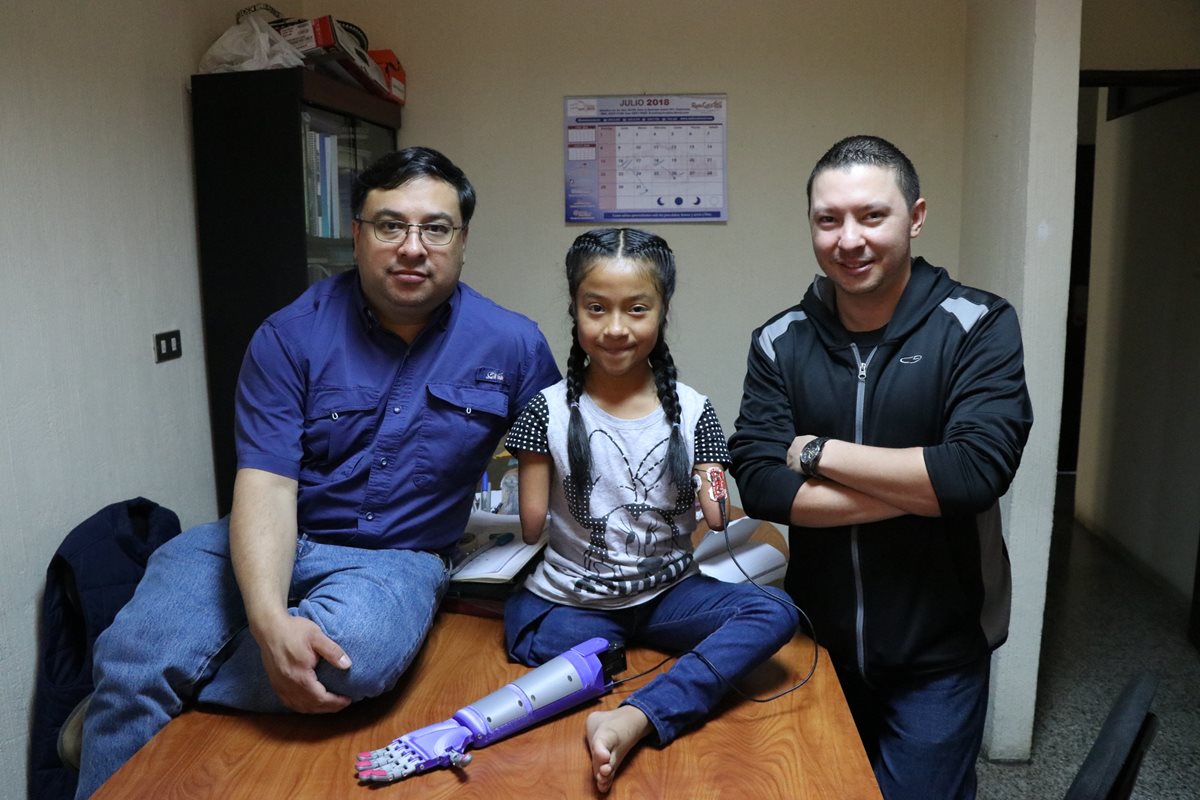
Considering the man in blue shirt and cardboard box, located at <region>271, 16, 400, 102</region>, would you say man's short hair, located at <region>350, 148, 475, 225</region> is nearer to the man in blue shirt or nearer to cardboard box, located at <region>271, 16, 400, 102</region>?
the man in blue shirt

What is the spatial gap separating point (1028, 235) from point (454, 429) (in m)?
1.46

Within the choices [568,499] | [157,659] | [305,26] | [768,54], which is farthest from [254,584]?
[768,54]

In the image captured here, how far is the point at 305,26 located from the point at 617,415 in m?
1.60

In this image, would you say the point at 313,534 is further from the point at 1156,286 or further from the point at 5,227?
the point at 1156,286

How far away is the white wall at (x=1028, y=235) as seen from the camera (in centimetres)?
212

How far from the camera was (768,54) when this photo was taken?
2.91 m

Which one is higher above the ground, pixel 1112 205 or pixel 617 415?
pixel 1112 205

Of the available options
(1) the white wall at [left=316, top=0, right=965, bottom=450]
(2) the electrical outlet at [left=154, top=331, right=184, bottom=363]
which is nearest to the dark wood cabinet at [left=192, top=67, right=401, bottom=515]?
(2) the electrical outlet at [left=154, top=331, right=184, bottom=363]

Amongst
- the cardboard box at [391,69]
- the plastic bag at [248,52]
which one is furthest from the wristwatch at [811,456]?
the cardboard box at [391,69]

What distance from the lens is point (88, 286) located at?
200 centimetres

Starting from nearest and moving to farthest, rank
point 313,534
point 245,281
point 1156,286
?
point 313,534 < point 245,281 < point 1156,286

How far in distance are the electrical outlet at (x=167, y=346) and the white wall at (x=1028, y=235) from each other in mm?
2137

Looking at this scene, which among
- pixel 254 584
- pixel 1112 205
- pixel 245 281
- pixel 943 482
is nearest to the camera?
pixel 943 482

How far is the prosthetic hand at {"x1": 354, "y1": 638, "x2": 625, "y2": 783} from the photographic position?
127cm
